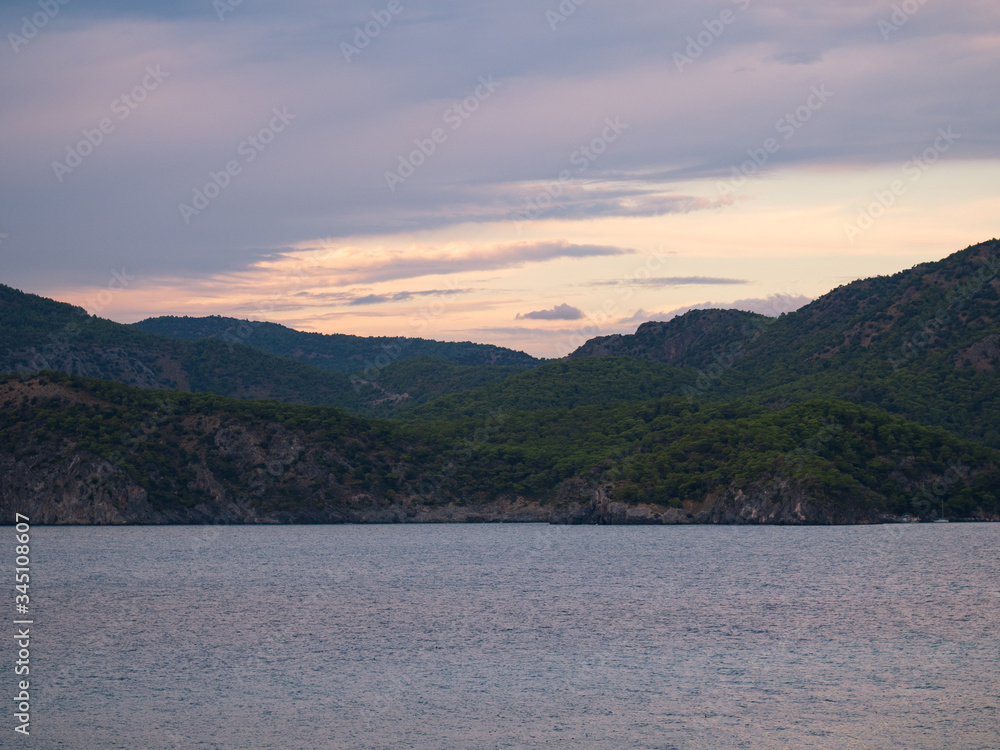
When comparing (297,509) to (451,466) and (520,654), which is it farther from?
(520,654)

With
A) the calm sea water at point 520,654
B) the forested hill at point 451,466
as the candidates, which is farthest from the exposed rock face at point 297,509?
the calm sea water at point 520,654

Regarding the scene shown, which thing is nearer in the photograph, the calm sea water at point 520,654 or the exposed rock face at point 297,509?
the calm sea water at point 520,654

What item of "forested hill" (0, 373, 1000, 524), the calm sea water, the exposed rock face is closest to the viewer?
the calm sea water

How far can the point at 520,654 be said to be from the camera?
4475 centimetres

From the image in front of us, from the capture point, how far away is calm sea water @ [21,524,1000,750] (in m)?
31.0

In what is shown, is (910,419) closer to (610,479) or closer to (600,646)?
(610,479)

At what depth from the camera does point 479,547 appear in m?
118

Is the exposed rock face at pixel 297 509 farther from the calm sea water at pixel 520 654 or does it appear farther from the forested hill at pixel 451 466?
the calm sea water at pixel 520 654

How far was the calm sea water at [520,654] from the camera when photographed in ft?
102

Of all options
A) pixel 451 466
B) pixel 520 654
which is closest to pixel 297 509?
pixel 451 466

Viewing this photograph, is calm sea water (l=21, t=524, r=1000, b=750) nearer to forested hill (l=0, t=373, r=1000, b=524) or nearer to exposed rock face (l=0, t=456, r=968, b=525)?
exposed rock face (l=0, t=456, r=968, b=525)

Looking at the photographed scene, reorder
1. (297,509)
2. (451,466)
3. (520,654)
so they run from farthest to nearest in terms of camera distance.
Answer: (451,466) → (297,509) → (520,654)

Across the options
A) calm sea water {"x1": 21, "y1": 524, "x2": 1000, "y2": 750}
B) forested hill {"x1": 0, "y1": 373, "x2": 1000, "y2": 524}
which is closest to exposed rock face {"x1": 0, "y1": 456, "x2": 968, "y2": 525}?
forested hill {"x1": 0, "y1": 373, "x2": 1000, "y2": 524}

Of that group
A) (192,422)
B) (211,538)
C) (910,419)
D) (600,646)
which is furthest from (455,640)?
(910,419)
